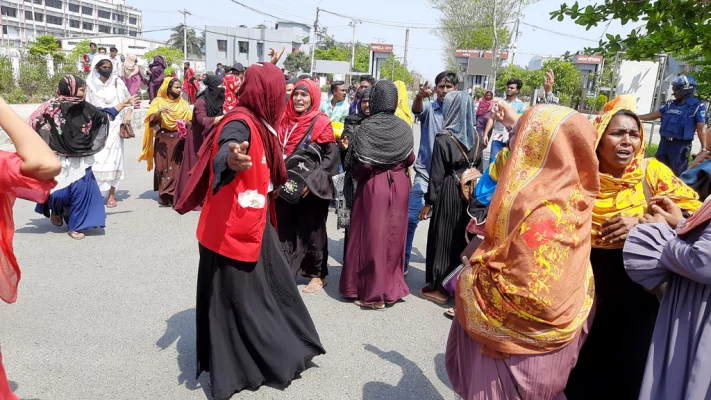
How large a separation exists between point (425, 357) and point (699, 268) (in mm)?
2136

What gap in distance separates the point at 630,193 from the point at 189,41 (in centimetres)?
8765

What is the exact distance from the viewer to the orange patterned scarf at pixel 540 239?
2049mm

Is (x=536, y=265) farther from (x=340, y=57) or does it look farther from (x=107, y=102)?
(x=340, y=57)

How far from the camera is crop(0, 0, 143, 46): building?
7150cm

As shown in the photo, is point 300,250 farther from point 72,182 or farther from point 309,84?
point 72,182

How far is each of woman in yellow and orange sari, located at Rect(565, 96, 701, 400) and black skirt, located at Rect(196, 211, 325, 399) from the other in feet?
5.59

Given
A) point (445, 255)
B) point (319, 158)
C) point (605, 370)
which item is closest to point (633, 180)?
point (605, 370)

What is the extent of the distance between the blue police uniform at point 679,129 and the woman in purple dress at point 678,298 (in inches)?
303

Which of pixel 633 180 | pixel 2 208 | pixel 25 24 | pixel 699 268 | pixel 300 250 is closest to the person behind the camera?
pixel 699 268

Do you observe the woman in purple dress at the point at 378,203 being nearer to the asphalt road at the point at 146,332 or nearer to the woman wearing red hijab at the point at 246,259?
the asphalt road at the point at 146,332

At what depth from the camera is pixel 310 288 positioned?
479 cm

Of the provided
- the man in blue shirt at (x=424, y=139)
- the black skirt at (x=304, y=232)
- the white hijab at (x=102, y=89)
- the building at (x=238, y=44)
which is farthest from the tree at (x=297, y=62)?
the black skirt at (x=304, y=232)

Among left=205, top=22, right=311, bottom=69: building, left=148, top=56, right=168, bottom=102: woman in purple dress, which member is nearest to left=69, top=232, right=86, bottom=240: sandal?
left=148, top=56, right=168, bottom=102: woman in purple dress

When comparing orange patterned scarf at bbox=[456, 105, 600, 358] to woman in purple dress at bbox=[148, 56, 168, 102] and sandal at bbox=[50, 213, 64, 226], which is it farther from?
woman in purple dress at bbox=[148, 56, 168, 102]
